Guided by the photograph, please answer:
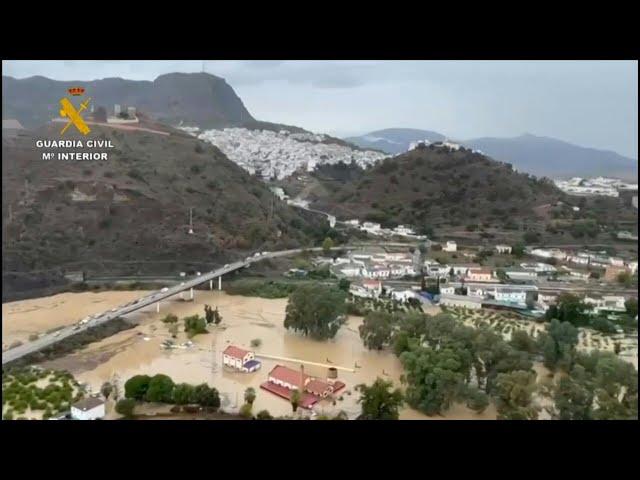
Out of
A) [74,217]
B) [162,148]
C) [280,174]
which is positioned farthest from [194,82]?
[280,174]

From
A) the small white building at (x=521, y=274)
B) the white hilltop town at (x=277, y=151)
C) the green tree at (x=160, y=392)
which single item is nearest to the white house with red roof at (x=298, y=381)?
the green tree at (x=160, y=392)

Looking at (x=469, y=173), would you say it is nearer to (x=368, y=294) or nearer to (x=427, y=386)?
(x=368, y=294)

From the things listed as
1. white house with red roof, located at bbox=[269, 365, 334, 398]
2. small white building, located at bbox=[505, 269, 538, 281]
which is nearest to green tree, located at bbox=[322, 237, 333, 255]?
small white building, located at bbox=[505, 269, 538, 281]

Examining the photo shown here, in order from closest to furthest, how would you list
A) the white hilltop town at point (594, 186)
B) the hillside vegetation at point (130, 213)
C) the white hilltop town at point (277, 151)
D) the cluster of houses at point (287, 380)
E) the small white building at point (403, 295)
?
1. the cluster of houses at point (287, 380)
2. the small white building at point (403, 295)
3. the white hilltop town at point (594, 186)
4. the hillside vegetation at point (130, 213)
5. the white hilltop town at point (277, 151)

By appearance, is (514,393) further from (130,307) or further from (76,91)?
(76,91)

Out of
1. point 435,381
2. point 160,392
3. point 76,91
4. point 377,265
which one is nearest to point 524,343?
point 435,381

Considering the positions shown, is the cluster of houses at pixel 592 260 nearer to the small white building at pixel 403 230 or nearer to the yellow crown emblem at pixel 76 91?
the small white building at pixel 403 230
